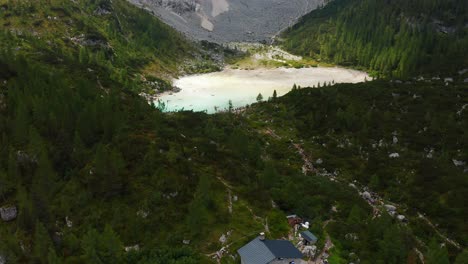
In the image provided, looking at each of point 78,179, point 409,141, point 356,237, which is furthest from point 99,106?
point 409,141

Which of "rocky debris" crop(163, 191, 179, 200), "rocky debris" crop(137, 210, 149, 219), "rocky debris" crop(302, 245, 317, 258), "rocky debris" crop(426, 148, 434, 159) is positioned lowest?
"rocky debris" crop(137, 210, 149, 219)

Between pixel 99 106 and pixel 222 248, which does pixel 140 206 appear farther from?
pixel 99 106

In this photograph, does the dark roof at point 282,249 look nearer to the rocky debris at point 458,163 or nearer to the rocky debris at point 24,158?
the rocky debris at point 24,158

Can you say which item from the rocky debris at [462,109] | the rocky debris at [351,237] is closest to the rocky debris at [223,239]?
the rocky debris at [351,237]

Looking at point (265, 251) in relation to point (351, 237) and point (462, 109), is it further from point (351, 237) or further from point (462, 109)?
point (462, 109)

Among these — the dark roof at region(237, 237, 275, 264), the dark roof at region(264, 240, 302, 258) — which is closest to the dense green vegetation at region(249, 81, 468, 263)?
the dark roof at region(264, 240, 302, 258)

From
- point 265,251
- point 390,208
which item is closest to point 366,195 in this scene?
point 390,208

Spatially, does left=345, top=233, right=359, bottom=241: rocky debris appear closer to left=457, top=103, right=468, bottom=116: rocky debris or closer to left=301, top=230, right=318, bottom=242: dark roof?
left=301, top=230, right=318, bottom=242: dark roof
